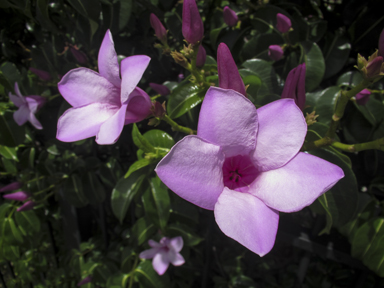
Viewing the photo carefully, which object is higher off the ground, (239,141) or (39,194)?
(239,141)

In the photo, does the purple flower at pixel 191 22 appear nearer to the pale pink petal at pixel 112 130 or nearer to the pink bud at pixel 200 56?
the pink bud at pixel 200 56

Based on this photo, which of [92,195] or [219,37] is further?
[92,195]

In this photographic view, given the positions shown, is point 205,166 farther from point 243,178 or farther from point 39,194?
point 39,194

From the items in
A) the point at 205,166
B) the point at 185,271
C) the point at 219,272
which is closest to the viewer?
the point at 205,166

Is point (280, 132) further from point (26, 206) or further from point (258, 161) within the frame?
point (26, 206)

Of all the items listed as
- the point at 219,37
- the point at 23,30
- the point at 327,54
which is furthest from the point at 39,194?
the point at 327,54

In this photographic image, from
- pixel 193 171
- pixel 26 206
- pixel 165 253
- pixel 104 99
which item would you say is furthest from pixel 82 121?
pixel 26 206
